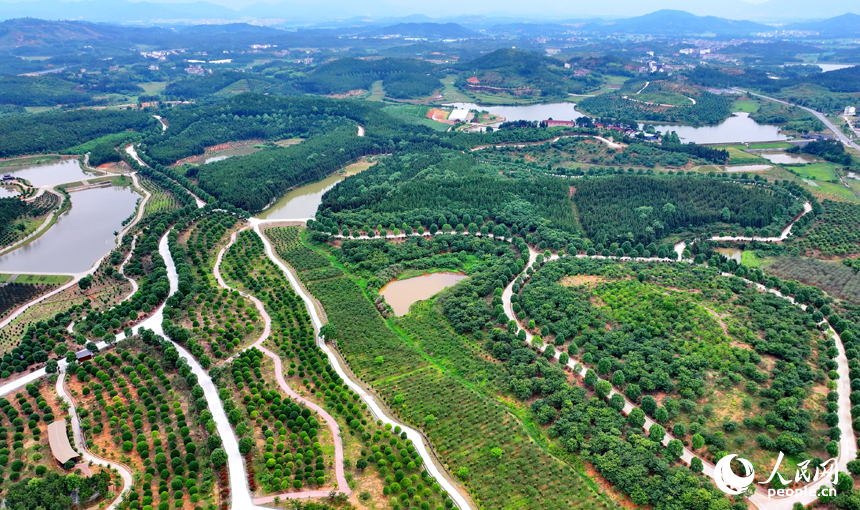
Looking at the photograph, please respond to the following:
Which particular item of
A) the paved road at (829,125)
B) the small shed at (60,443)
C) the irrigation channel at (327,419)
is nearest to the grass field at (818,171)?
the paved road at (829,125)

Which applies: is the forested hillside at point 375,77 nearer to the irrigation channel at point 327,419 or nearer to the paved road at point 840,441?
the irrigation channel at point 327,419

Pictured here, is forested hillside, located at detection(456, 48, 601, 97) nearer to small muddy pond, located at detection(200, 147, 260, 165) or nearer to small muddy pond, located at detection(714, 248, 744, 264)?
small muddy pond, located at detection(200, 147, 260, 165)

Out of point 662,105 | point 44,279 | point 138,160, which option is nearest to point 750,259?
point 44,279

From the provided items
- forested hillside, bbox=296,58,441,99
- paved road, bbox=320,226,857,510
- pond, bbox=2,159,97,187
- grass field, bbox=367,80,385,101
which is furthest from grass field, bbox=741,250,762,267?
grass field, bbox=367,80,385,101

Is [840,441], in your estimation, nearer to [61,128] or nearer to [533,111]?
[533,111]

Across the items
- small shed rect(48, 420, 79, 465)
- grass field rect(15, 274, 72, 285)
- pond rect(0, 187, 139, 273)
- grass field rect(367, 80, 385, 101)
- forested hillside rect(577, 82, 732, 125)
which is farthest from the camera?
grass field rect(367, 80, 385, 101)

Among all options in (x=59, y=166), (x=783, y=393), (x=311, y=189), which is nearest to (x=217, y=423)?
(x=783, y=393)

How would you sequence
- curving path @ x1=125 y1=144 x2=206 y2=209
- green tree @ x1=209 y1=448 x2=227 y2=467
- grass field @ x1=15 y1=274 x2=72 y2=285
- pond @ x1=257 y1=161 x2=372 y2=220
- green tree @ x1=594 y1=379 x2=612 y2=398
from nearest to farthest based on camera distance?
1. green tree @ x1=209 y1=448 x2=227 y2=467
2. green tree @ x1=594 y1=379 x2=612 y2=398
3. grass field @ x1=15 y1=274 x2=72 y2=285
4. pond @ x1=257 y1=161 x2=372 y2=220
5. curving path @ x1=125 y1=144 x2=206 y2=209
